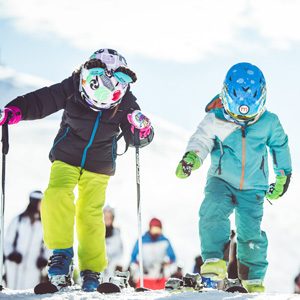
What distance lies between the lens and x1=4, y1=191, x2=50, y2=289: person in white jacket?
35.3 feet

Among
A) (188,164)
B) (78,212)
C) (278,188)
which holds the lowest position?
(78,212)

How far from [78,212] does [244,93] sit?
1877 mm

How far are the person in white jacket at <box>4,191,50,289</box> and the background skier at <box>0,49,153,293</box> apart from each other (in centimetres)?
486

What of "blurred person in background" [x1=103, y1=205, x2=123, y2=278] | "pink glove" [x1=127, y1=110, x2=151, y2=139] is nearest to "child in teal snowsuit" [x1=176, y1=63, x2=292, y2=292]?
"pink glove" [x1=127, y1=110, x2=151, y2=139]

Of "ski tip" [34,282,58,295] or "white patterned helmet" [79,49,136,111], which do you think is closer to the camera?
"ski tip" [34,282,58,295]

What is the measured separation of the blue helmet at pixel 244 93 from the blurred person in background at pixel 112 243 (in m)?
5.82

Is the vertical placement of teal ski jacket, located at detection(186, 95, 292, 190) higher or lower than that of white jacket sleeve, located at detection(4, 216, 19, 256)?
higher

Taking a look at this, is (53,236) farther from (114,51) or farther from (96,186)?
(114,51)

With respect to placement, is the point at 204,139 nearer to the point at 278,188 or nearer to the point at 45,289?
the point at 278,188

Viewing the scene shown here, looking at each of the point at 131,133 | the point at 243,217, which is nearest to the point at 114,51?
the point at 131,133

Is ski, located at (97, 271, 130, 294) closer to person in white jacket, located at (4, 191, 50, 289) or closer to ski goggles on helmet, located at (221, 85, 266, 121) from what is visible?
ski goggles on helmet, located at (221, 85, 266, 121)

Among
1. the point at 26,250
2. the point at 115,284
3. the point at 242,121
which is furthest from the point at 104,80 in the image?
the point at 26,250

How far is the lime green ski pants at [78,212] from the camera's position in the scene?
5.56m

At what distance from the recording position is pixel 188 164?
5996 millimetres
